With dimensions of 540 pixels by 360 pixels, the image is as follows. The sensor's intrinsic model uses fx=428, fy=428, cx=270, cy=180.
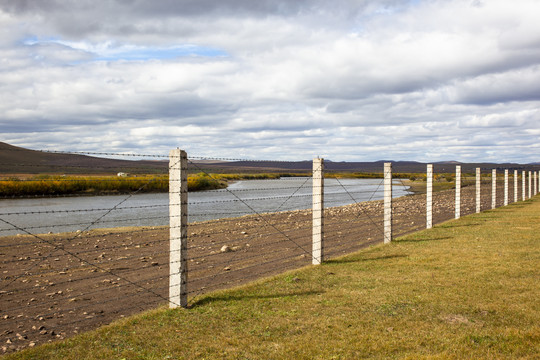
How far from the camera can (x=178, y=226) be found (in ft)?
19.8

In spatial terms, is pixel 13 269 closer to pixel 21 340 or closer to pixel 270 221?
pixel 21 340

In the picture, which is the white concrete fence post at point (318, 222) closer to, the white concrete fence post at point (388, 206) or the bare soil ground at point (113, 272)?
the bare soil ground at point (113, 272)

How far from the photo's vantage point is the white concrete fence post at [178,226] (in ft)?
19.6

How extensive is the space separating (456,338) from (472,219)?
13.3 metres

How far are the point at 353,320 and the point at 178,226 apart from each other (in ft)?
8.78

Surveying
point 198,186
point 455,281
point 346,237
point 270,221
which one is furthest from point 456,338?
point 198,186

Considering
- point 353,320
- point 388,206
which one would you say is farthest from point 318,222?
point 353,320

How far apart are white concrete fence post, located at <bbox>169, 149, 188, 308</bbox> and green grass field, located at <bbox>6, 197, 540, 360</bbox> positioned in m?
0.27

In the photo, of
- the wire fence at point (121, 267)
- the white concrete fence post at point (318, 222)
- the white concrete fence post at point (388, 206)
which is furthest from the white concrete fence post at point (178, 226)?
the white concrete fence post at point (388, 206)

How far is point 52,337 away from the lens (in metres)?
5.57

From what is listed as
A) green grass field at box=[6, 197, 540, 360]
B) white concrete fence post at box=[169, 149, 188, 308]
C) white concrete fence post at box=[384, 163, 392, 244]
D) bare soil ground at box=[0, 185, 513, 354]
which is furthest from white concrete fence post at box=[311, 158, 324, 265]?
white concrete fence post at box=[169, 149, 188, 308]

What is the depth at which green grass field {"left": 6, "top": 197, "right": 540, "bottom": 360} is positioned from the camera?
4.61 m

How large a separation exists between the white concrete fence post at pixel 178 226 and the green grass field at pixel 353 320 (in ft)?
0.88

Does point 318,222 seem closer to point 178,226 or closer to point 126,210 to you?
point 178,226
